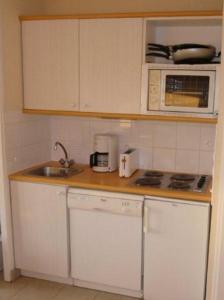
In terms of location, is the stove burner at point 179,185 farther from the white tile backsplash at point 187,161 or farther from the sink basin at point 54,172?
the sink basin at point 54,172

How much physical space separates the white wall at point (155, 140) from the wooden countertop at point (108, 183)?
229 millimetres

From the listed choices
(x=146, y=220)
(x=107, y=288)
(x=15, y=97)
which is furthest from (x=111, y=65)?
(x=107, y=288)

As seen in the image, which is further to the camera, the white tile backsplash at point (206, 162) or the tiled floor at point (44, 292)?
the white tile backsplash at point (206, 162)

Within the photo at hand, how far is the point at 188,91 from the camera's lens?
263 cm

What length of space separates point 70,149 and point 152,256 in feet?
4.15

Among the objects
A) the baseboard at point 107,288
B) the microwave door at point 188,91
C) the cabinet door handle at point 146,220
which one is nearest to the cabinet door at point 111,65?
the microwave door at point 188,91

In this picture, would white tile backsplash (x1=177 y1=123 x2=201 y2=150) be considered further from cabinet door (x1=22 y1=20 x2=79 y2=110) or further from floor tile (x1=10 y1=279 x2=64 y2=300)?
floor tile (x1=10 y1=279 x2=64 y2=300)

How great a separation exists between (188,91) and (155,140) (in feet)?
2.01

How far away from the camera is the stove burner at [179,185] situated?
263 cm

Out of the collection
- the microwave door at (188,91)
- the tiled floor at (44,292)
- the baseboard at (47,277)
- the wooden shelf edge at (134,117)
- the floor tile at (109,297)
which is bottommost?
the floor tile at (109,297)

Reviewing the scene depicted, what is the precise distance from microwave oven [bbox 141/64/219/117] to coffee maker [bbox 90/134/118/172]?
1.57ft

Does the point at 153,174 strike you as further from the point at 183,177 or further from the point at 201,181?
the point at 201,181

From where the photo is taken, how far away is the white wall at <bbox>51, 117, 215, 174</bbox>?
299 cm

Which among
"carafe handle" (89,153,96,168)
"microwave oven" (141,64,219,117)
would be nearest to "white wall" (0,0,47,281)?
"carafe handle" (89,153,96,168)
